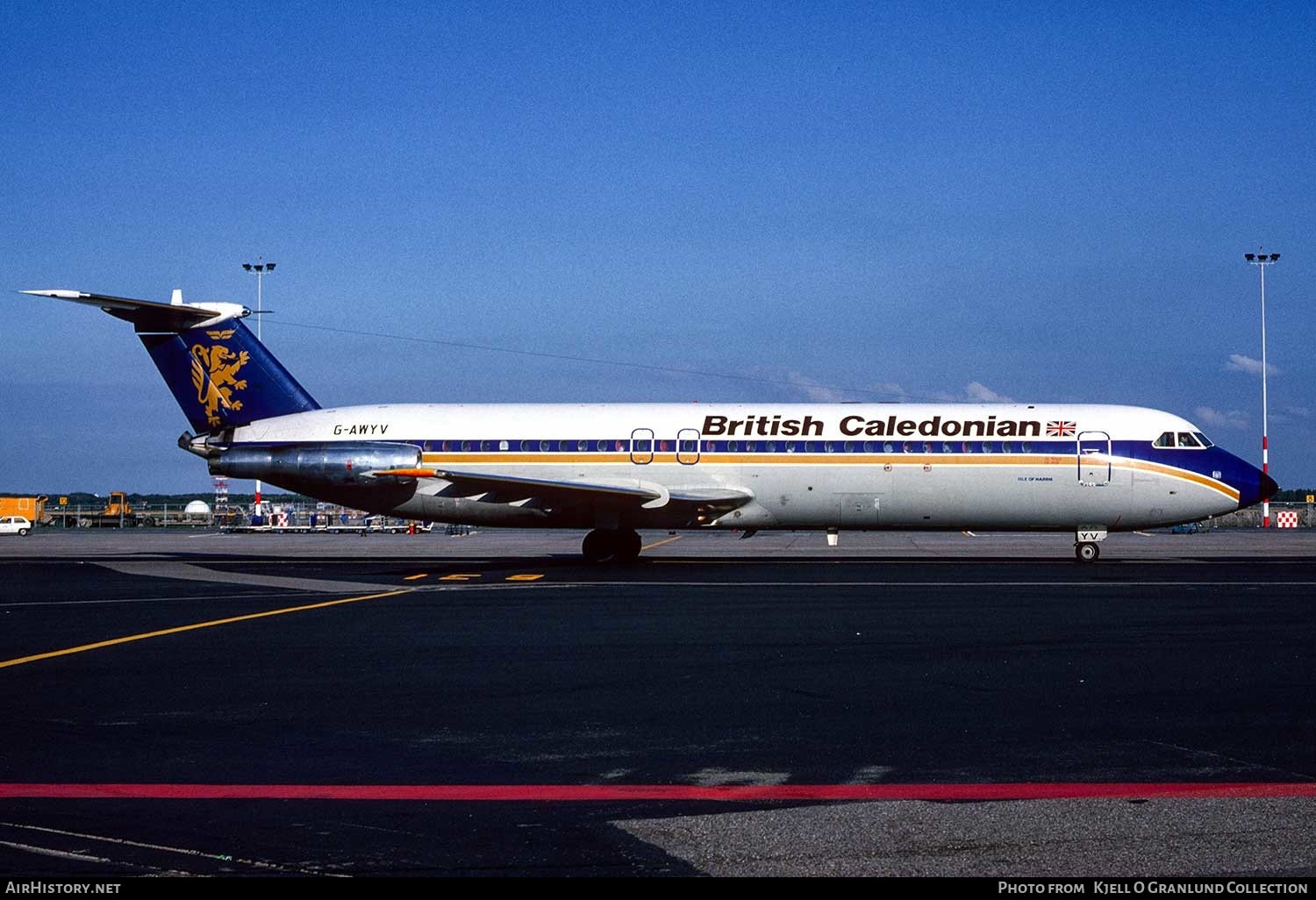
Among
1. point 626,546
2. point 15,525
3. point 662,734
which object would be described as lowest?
point 662,734

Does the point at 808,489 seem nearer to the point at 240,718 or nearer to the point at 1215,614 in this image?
the point at 1215,614

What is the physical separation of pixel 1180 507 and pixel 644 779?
24571mm

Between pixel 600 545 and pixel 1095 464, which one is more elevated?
pixel 1095 464

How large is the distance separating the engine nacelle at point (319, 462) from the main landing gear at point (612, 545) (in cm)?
455

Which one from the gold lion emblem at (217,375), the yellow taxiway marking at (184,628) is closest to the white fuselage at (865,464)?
the gold lion emblem at (217,375)

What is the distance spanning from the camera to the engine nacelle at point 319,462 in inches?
1168

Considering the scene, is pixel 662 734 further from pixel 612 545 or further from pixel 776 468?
pixel 612 545

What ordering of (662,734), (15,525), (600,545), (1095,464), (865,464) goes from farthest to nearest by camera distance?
(15,525), (600,545), (865,464), (1095,464), (662,734)

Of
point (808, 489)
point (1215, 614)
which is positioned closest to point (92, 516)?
point (808, 489)

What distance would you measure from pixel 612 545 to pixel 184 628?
14735mm

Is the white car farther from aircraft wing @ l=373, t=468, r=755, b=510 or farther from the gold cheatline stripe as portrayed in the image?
the gold cheatline stripe

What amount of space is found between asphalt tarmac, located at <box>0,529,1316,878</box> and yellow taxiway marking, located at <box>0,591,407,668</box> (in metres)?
0.11

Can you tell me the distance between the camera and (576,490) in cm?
2792

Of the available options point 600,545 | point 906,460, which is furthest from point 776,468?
point 600,545
